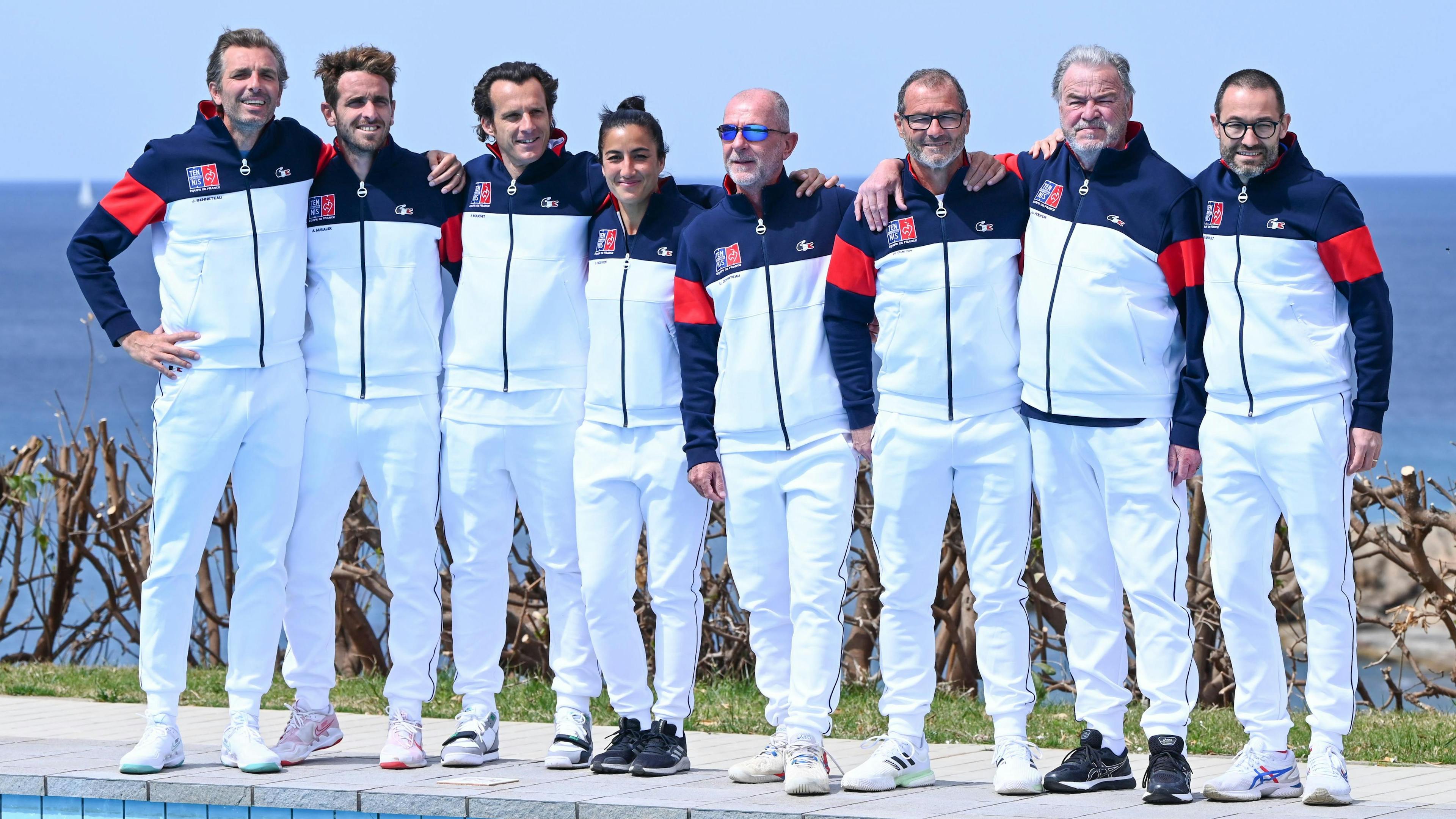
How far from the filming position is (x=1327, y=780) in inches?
200

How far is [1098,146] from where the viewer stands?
17.4 feet

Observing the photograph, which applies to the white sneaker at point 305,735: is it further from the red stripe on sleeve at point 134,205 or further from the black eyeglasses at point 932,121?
the black eyeglasses at point 932,121

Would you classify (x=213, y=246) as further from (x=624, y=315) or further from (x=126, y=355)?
(x=126, y=355)

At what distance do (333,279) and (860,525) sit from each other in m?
3.17

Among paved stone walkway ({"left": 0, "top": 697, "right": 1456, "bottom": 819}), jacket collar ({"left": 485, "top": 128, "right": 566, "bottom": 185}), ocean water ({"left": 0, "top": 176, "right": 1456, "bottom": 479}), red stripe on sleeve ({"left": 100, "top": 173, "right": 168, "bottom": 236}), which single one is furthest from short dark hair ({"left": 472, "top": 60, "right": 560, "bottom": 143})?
ocean water ({"left": 0, "top": 176, "right": 1456, "bottom": 479})

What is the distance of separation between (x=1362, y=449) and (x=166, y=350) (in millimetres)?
3717

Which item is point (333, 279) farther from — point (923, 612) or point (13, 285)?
point (13, 285)

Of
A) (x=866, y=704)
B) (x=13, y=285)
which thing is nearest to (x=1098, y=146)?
(x=866, y=704)

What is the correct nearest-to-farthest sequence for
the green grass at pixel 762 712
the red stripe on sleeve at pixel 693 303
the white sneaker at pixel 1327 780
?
the white sneaker at pixel 1327 780 → the red stripe on sleeve at pixel 693 303 → the green grass at pixel 762 712

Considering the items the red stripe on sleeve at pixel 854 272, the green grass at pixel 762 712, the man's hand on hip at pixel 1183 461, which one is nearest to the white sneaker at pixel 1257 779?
the man's hand on hip at pixel 1183 461

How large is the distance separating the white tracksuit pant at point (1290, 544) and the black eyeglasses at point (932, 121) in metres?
1.16

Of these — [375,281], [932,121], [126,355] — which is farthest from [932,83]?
[126,355]

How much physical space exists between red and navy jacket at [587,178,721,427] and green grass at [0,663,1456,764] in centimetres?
176

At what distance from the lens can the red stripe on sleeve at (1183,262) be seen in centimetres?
528
